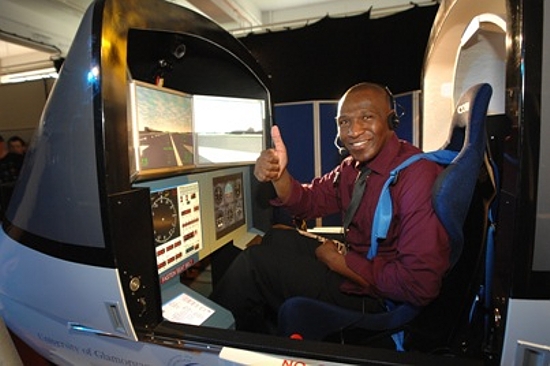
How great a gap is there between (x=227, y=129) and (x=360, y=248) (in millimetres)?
871

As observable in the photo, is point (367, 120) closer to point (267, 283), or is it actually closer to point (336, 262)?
point (336, 262)

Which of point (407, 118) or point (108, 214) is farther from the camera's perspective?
point (407, 118)

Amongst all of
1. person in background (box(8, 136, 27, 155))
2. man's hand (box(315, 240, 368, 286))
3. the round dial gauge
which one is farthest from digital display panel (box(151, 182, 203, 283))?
person in background (box(8, 136, 27, 155))

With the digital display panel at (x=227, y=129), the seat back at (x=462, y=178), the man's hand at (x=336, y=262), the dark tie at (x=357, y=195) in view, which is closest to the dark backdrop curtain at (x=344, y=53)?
the digital display panel at (x=227, y=129)

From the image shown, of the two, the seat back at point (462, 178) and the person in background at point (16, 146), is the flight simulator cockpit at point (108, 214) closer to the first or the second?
the seat back at point (462, 178)

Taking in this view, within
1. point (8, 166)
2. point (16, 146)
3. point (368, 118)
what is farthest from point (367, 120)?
point (16, 146)

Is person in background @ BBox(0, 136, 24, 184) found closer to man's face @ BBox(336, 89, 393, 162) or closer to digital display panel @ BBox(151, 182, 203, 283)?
digital display panel @ BBox(151, 182, 203, 283)

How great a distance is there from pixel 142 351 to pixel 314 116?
338 centimetres

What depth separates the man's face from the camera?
3.60 feet

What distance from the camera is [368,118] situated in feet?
3.61

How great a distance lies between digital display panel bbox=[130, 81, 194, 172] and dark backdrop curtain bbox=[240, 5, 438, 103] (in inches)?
78.2

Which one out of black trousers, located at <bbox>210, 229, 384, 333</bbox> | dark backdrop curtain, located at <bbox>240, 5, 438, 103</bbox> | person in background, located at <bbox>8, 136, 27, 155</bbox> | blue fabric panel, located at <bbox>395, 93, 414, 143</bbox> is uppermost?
dark backdrop curtain, located at <bbox>240, 5, 438, 103</bbox>

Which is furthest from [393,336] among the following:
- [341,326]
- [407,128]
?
[407,128]

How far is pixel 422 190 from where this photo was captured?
0.90m
